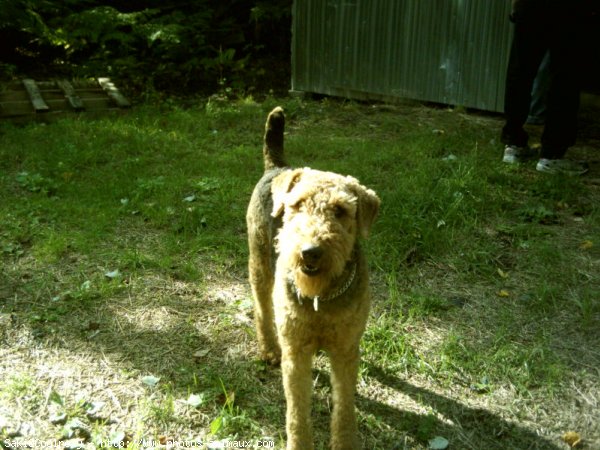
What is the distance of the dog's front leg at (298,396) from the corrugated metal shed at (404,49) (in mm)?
5506

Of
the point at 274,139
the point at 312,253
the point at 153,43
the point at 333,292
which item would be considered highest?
the point at 153,43

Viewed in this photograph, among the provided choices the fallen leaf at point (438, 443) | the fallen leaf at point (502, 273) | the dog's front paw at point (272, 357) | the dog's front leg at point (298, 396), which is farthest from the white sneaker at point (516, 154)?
the dog's front leg at point (298, 396)

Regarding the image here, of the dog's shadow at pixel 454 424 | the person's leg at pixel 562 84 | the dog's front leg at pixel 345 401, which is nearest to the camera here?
the dog's front leg at pixel 345 401

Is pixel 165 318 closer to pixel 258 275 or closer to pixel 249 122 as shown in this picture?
pixel 258 275

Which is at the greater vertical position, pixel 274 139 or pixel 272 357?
pixel 274 139

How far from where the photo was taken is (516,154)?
5.64 m

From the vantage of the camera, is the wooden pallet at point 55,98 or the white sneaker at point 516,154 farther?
the wooden pallet at point 55,98

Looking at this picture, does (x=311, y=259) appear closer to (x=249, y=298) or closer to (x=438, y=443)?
(x=438, y=443)

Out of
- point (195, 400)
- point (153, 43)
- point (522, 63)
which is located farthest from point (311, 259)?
point (153, 43)

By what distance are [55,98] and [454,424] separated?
23.4ft

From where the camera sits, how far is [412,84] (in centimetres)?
783

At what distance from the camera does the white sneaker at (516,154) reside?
5621mm

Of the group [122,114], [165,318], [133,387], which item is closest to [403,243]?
[165,318]

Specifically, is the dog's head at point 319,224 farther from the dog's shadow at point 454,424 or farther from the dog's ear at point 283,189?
the dog's shadow at point 454,424
